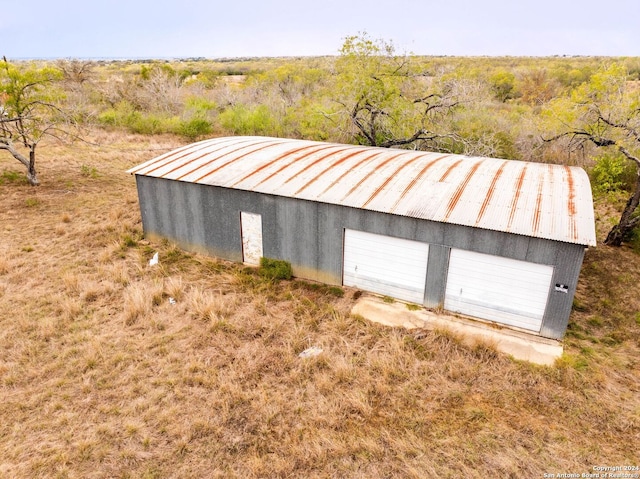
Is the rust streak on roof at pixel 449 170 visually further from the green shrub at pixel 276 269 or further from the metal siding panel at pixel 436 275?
the green shrub at pixel 276 269

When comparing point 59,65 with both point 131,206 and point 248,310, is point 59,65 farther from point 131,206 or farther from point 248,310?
point 248,310

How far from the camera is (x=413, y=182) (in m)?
11.3

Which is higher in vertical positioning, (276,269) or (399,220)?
(399,220)

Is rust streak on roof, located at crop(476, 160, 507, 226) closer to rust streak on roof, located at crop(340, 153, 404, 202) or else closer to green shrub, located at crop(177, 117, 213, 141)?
rust streak on roof, located at crop(340, 153, 404, 202)

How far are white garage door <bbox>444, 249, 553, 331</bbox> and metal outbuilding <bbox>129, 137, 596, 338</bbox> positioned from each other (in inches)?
0.9

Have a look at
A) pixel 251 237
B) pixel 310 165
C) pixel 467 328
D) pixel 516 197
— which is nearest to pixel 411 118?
pixel 310 165

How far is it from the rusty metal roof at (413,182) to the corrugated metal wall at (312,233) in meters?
0.24

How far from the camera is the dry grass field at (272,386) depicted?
6.58 metres

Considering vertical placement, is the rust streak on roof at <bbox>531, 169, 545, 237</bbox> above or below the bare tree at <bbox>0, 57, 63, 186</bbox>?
below

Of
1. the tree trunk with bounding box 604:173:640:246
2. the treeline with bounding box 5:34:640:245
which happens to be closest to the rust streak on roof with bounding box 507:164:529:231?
the treeline with bounding box 5:34:640:245

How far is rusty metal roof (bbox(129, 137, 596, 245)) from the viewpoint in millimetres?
9555

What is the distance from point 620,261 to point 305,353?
10983 mm

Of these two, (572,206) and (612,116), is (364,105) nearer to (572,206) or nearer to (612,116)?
(612,116)

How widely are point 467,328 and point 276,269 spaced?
531 centimetres
